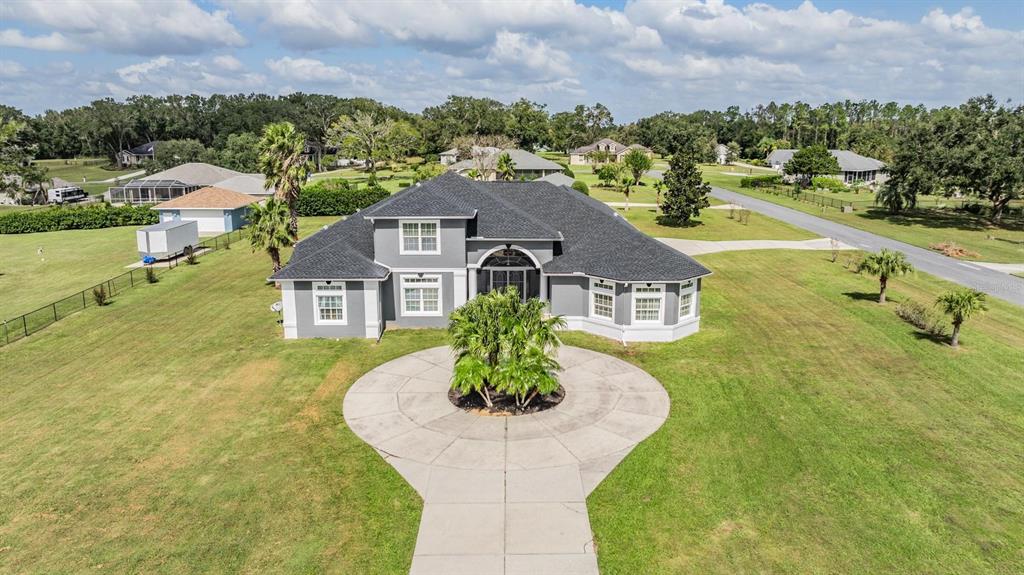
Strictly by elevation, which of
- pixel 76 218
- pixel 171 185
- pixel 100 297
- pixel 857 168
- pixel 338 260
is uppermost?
pixel 857 168

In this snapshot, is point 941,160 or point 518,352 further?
point 941,160

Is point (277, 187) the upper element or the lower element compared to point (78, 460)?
upper

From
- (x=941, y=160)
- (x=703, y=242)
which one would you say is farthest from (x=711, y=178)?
(x=703, y=242)

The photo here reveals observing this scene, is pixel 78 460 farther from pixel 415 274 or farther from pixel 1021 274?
pixel 1021 274

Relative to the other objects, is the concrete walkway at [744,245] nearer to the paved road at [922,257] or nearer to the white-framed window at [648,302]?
the paved road at [922,257]

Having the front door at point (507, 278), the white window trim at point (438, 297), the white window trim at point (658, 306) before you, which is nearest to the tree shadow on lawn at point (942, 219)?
the white window trim at point (658, 306)

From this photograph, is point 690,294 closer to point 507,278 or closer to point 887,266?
point 507,278

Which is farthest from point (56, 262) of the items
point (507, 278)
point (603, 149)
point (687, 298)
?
point (603, 149)
